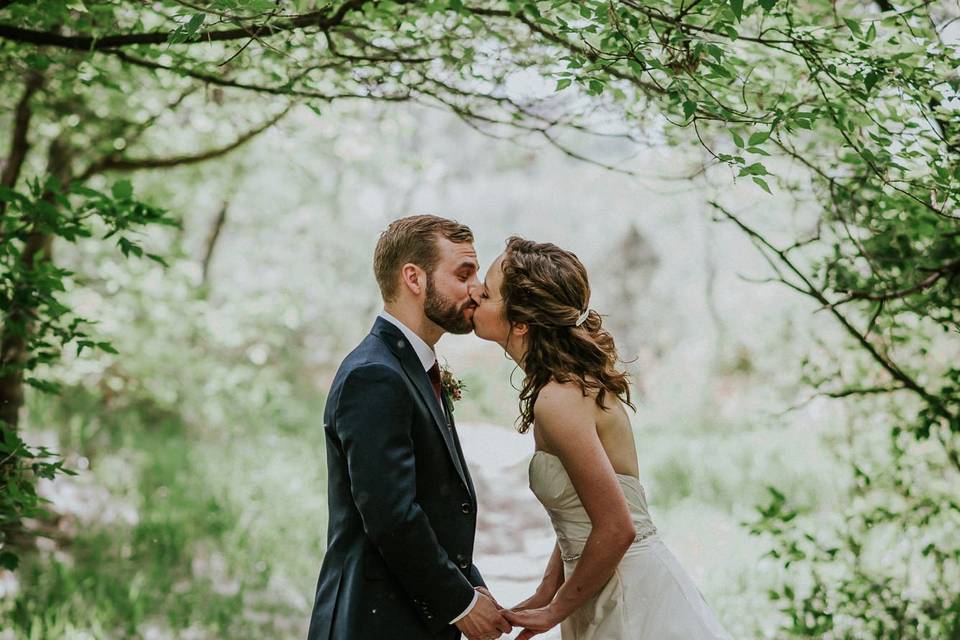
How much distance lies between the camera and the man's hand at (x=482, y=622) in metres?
2.45

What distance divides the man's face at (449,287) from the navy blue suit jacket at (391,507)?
0.17 metres

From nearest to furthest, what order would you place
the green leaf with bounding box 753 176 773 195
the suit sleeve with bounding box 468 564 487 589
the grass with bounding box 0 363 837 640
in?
the green leaf with bounding box 753 176 773 195, the suit sleeve with bounding box 468 564 487 589, the grass with bounding box 0 363 837 640

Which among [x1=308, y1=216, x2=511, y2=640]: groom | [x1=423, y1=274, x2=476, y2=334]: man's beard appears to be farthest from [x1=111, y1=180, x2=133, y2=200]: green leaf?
[x1=423, y1=274, x2=476, y2=334]: man's beard

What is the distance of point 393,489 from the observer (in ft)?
7.52

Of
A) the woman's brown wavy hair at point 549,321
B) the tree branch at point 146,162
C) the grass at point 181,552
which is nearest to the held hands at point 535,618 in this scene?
the woman's brown wavy hair at point 549,321

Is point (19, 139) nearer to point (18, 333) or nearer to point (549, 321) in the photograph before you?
point (18, 333)

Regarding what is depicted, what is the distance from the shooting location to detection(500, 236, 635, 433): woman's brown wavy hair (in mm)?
2723

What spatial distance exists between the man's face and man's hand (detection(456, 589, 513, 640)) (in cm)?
89

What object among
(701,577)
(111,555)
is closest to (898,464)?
(701,577)

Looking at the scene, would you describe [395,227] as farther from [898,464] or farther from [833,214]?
[898,464]

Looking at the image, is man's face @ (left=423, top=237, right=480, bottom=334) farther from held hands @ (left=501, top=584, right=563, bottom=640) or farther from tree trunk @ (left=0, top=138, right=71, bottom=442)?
tree trunk @ (left=0, top=138, right=71, bottom=442)

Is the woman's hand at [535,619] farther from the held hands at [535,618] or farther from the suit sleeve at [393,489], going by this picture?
the suit sleeve at [393,489]

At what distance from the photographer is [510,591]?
19.0ft

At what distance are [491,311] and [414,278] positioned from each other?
0.30 meters
